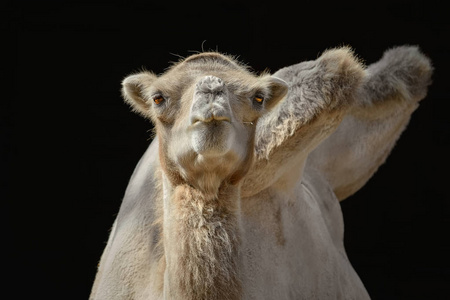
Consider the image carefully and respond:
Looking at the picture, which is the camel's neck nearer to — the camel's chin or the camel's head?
the camel's head

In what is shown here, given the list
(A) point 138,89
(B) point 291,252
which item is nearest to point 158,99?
(A) point 138,89

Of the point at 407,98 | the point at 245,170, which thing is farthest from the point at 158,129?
the point at 407,98

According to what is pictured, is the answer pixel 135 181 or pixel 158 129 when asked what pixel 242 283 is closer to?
pixel 158 129

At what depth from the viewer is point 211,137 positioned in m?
2.93

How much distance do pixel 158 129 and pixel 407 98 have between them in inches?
64.6

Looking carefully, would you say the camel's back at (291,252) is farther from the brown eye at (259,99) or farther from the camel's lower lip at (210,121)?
the camel's lower lip at (210,121)

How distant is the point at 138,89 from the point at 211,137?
27.1 inches

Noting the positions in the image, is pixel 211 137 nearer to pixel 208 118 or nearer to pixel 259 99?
pixel 208 118

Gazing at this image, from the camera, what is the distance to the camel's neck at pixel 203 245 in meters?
3.08

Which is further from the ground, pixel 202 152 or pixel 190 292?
pixel 202 152

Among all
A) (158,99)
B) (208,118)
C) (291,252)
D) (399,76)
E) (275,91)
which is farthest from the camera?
(399,76)

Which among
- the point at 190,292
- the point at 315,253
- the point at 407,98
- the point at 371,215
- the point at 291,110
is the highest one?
the point at 371,215

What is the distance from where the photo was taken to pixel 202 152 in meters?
2.96

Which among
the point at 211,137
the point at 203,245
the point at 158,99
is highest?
the point at 158,99
